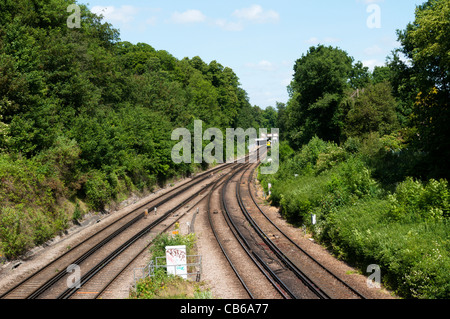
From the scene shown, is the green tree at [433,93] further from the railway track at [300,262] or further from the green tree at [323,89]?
the green tree at [323,89]

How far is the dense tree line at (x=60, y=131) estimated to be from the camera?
68.4 feet

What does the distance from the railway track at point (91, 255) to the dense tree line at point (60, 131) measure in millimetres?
2334

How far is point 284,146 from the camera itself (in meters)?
52.3

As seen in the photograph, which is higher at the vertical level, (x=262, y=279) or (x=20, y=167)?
(x=20, y=167)

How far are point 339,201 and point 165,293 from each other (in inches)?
509

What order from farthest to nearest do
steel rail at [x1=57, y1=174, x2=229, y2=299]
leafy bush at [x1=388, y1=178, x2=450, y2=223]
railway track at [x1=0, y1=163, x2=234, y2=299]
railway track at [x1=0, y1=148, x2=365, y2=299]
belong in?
leafy bush at [x1=388, y1=178, x2=450, y2=223]
railway track at [x1=0, y1=163, x2=234, y2=299]
steel rail at [x1=57, y1=174, x2=229, y2=299]
railway track at [x1=0, y1=148, x2=365, y2=299]

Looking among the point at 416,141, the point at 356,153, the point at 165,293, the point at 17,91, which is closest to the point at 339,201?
the point at 416,141

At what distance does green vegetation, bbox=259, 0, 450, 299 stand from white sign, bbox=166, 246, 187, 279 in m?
8.00

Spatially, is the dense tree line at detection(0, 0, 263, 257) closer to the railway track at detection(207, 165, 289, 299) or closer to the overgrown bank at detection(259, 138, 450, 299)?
the railway track at detection(207, 165, 289, 299)

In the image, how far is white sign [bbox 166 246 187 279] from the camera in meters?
15.0

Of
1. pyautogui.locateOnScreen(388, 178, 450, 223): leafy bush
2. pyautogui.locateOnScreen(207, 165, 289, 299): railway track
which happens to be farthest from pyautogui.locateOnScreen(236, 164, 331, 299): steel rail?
pyautogui.locateOnScreen(388, 178, 450, 223): leafy bush

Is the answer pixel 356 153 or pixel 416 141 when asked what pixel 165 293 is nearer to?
pixel 416 141

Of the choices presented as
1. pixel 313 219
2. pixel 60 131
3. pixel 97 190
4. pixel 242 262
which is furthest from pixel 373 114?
pixel 60 131
